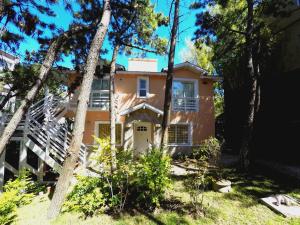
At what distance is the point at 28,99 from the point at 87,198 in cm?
407

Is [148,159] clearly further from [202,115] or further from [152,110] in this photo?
[202,115]

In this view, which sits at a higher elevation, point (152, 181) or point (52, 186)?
point (152, 181)

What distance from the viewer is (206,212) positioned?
623 centimetres

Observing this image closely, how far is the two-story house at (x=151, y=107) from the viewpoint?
1462 centimetres

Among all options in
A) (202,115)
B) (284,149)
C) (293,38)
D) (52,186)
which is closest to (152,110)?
(202,115)

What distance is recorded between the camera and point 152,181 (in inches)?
247

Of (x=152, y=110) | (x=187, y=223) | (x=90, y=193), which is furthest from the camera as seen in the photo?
(x=152, y=110)

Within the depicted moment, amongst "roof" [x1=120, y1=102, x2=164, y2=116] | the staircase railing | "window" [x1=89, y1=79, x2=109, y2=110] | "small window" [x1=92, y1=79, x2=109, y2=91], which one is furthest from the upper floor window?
the staircase railing

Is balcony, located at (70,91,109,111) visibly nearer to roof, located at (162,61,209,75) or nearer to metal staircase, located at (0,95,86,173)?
metal staircase, located at (0,95,86,173)

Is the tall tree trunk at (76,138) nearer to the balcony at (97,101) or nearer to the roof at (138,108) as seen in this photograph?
the roof at (138,108)

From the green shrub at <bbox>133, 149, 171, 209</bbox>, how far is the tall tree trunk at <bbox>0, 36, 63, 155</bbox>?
4459mm

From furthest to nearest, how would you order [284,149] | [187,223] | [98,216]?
[284,149], [98,216], [187,223]

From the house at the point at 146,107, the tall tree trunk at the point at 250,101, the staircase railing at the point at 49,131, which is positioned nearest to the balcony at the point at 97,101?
the house at the point at 146,107

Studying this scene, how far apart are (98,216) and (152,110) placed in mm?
9130
